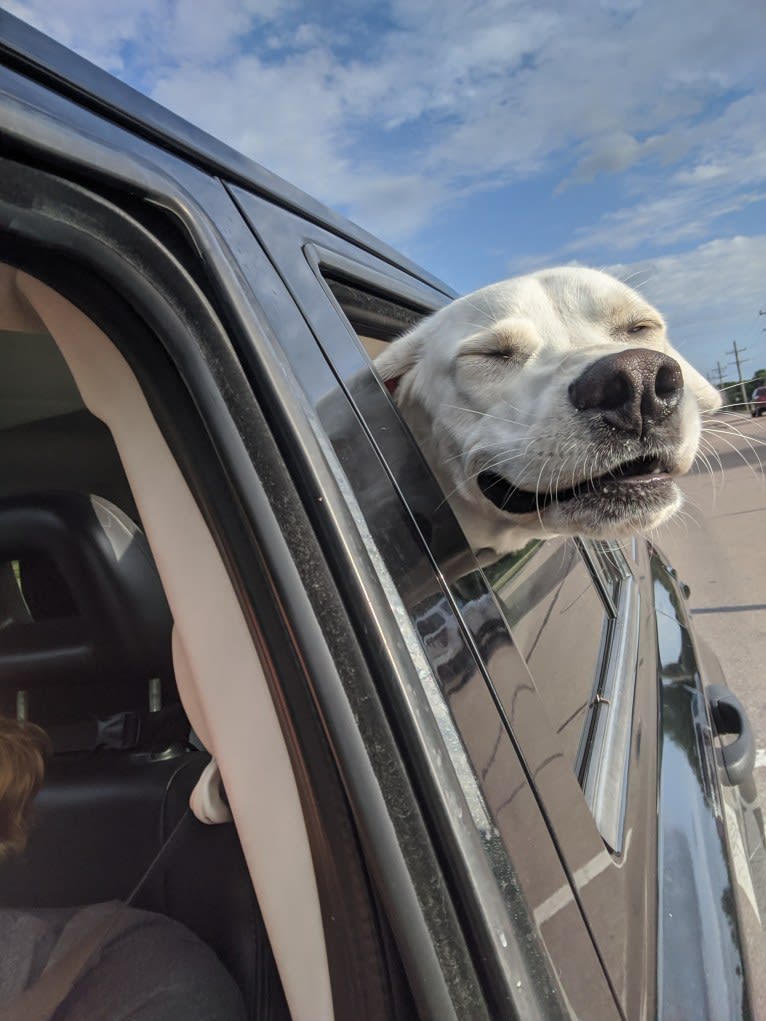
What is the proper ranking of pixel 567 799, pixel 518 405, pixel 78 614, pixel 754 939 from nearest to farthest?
pixel 567 799 < pixel 754 939 < pixel 78 614 < pixel 518 405

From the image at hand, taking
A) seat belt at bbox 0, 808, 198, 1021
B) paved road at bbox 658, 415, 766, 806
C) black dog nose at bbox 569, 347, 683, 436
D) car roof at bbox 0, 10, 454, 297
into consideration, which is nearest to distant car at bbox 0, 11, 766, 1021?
car roof at bbox 0, 10, 454, 297

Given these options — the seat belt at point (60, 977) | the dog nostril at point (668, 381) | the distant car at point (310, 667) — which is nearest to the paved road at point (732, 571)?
the dog nostril at point (668, 381)

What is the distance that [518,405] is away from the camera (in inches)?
65.2

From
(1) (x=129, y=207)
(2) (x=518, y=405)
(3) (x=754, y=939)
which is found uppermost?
(1) (x=129, y=207)

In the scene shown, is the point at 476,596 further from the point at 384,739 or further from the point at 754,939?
the point at 754,939

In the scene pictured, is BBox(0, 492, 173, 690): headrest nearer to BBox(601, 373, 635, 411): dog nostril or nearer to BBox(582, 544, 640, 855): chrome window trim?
BBox(582, 544, 640, 855): chrome window trim

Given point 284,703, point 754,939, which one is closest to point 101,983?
point 284,703

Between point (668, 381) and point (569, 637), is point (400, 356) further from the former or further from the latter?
point (569, 637)

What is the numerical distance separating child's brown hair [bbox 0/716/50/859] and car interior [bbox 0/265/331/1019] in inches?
1.6

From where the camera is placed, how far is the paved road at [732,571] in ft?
8.84

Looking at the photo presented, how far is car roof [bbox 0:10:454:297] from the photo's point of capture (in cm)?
76

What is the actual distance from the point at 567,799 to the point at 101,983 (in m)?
0.70

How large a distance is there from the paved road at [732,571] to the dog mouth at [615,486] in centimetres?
19

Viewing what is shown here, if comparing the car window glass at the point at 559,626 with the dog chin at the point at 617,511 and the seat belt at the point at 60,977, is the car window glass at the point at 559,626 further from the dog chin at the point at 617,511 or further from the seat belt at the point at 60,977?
the seat belt at the point at 60,977
